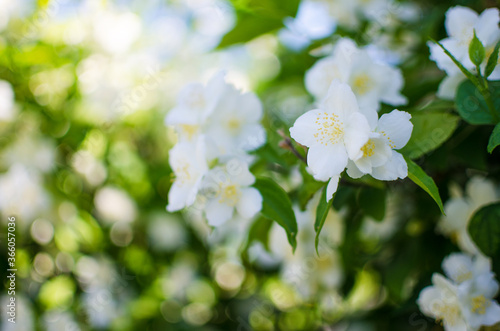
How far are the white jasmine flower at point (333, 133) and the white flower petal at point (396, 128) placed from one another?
0.05 m

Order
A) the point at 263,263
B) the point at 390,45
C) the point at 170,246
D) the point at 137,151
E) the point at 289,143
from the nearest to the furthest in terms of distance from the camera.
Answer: the point at 289,143
the point at 390,45
the point at 263,263
the point at 170,246
the point at 137,151

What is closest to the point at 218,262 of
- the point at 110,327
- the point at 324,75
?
the point at 110,327

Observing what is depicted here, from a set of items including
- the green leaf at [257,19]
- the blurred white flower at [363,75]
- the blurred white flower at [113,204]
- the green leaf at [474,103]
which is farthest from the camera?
the blurred white flower at [113,204]

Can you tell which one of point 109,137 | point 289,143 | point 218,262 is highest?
point 289,143

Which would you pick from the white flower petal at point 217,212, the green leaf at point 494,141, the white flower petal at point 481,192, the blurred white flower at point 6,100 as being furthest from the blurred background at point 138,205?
the green leaf at point 494,141

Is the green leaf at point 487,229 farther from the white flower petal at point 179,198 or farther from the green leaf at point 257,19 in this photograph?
the green leaf at point 257,19

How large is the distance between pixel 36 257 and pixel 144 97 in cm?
66

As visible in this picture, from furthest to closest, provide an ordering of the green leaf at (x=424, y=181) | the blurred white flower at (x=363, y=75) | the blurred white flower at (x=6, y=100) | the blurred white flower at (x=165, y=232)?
the blurred white flower at (x=165, y=232), the blurred white flower at (x=6, y=100), the blurred white flower at (x=363, y=75), the green leaf at (x=424, y=181)

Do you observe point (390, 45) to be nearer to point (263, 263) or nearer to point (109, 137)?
point (263, 263)

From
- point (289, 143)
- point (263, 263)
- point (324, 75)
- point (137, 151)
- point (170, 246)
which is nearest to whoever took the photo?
point (289, 143)

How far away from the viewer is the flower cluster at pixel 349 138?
22.5 inches

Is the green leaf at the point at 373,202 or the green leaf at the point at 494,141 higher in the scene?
the green leaf at the point at 494,141

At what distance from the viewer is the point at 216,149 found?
718 millimetres

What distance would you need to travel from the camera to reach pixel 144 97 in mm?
1512
